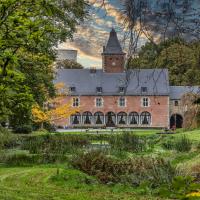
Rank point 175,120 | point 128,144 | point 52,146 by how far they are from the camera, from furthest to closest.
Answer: point 175,120
point 128,144
point 52,146

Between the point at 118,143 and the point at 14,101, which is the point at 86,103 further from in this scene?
the point at 14,101

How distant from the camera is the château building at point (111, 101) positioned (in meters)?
72.1

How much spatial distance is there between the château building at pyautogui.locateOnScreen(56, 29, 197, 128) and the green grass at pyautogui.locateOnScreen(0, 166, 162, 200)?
55.2m

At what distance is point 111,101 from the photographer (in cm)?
7306

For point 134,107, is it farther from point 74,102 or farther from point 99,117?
point 74,102


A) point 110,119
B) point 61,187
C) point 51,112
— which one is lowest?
point 61,187

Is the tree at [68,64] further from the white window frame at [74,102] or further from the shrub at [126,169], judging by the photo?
the shrub at [126,169]

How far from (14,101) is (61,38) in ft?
44.6

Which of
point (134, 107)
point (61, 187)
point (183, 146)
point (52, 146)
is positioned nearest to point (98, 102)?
point (134, 107)

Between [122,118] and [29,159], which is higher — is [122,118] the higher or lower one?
the higher one

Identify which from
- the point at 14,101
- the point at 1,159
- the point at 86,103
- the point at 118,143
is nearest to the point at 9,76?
the point at 14,101

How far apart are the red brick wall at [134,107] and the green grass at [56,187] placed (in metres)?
55.9

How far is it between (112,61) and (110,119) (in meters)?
8.29

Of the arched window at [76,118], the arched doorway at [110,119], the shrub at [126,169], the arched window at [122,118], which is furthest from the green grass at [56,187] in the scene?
the arched window at [122,118]
